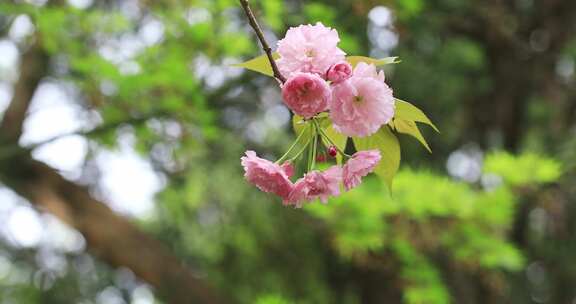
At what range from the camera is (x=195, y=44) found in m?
2.02

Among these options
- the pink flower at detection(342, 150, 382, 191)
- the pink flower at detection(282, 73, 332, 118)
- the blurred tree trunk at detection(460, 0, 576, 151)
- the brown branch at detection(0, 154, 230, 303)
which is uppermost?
the blurred tree trunk at detection(460, 0, 576, 151)

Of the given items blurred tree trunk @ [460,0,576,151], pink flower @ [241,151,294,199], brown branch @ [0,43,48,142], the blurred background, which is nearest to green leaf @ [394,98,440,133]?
pink flower @ [241,151,294,199]

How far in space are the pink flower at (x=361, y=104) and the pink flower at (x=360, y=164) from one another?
0.12 ft

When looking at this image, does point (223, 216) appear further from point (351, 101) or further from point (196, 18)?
point (351, 101)

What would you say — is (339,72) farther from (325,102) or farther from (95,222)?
(95,222)

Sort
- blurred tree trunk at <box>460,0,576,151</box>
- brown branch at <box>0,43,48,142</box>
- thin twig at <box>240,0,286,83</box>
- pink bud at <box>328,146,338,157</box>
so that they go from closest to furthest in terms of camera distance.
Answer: thin twig at <box>240,0,286,83</box> → pink bud at <box>328,146,338,157</box> → brown branch at <box>0,43,48,142</box> → blurred tree trunk at <box>460,0,576,151</box>

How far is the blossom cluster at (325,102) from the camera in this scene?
0.57 metres

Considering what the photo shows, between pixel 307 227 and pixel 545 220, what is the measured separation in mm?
1308

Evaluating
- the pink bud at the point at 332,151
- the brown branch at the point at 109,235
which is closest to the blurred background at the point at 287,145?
the brown branch at the point at 109,235

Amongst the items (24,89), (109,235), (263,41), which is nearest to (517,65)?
(109,235)

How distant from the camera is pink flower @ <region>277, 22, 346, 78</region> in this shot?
23.4 inches

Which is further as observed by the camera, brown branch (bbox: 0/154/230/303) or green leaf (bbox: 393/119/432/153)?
→ brown branch (bbox: 0/154/230/303)

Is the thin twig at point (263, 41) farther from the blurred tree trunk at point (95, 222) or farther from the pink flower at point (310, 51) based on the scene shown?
the blurred tree trunk at point (95, 222)

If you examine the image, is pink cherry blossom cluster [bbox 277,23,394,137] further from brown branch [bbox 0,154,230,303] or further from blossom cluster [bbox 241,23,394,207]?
brown branch [bbox 0,154,230,303]
